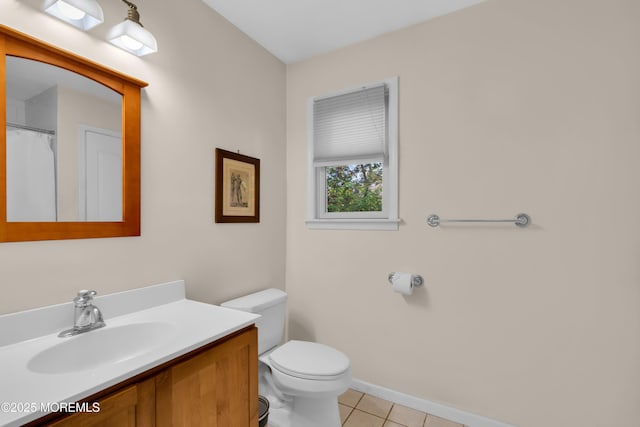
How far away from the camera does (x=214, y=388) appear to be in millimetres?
1056

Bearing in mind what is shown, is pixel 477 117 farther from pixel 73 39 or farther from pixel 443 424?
pixel 73 39

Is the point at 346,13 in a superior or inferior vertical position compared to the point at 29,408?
superior

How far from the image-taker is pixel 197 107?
167 cm

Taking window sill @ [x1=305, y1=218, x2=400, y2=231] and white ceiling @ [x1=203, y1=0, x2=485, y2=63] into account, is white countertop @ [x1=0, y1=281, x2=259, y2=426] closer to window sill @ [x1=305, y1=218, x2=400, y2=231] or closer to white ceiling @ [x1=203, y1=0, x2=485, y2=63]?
window sill @ [x1=305, y1=218, x2=400, y2=231]

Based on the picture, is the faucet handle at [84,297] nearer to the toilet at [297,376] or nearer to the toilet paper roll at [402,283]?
the toilet at [297,376]

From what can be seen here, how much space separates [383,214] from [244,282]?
3.37 feet

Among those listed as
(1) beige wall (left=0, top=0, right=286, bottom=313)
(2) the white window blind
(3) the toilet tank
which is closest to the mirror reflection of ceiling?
(1) beige wall (left=0, top=0, right=286, bottom=313)

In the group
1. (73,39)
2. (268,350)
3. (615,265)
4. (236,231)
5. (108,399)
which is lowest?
(268,350)

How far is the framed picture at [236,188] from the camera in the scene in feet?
5.89

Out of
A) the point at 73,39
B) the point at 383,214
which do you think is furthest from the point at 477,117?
the point at 73,39

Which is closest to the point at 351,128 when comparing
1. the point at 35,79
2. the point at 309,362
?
the point at 309,362

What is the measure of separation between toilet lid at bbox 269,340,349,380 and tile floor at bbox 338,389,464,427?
48 centimetres

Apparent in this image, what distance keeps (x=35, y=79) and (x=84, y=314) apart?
2.83ft

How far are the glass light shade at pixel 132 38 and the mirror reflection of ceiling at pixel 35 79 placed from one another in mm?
206
